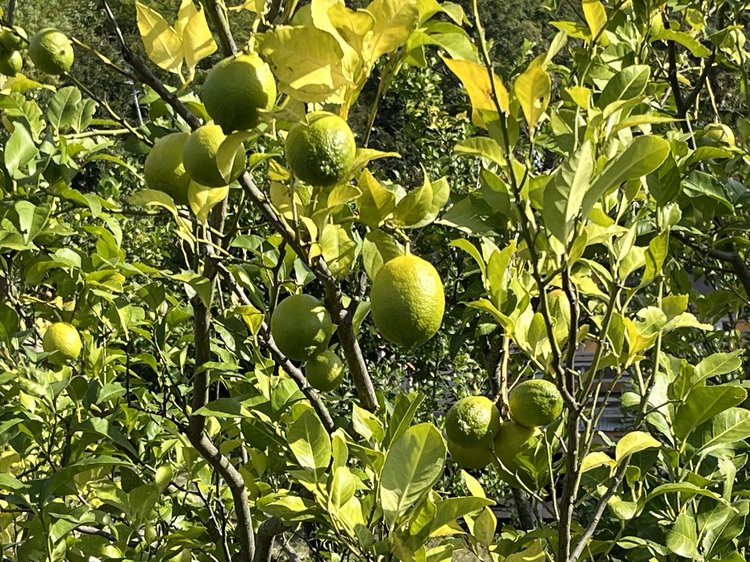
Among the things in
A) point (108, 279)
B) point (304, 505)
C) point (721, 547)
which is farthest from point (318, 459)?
point (108, 279)

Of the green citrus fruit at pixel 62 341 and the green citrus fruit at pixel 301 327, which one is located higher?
the green citrus fruit at pixel 301 327

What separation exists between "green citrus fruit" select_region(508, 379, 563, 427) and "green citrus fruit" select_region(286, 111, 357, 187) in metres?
0.29

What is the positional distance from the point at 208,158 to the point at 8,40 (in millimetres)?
833

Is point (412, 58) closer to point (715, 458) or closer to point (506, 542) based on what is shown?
point (506, 542)

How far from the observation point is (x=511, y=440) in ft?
2.87

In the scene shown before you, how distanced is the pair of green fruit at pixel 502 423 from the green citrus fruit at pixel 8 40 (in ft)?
3.32

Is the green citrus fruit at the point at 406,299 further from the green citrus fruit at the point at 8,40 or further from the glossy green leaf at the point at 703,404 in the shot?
the green citrus fruit at the point at 8,40

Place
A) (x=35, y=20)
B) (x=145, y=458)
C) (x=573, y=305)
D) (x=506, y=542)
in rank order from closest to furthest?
(x=573, y=305)
(x=506, y=542)
(x=145, y=458)
(x=35, y=20)

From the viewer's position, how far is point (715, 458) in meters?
1.17

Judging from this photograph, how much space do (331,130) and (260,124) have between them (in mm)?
104

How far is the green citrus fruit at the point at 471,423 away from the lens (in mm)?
834

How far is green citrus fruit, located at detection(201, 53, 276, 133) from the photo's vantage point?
72cm

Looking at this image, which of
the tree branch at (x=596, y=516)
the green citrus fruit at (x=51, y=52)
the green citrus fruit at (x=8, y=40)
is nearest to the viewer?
the tree branch at (x=596, y=516)

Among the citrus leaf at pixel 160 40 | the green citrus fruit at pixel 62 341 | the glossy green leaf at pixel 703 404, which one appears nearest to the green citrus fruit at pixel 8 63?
the green citrus fruit at pixel 62 341
